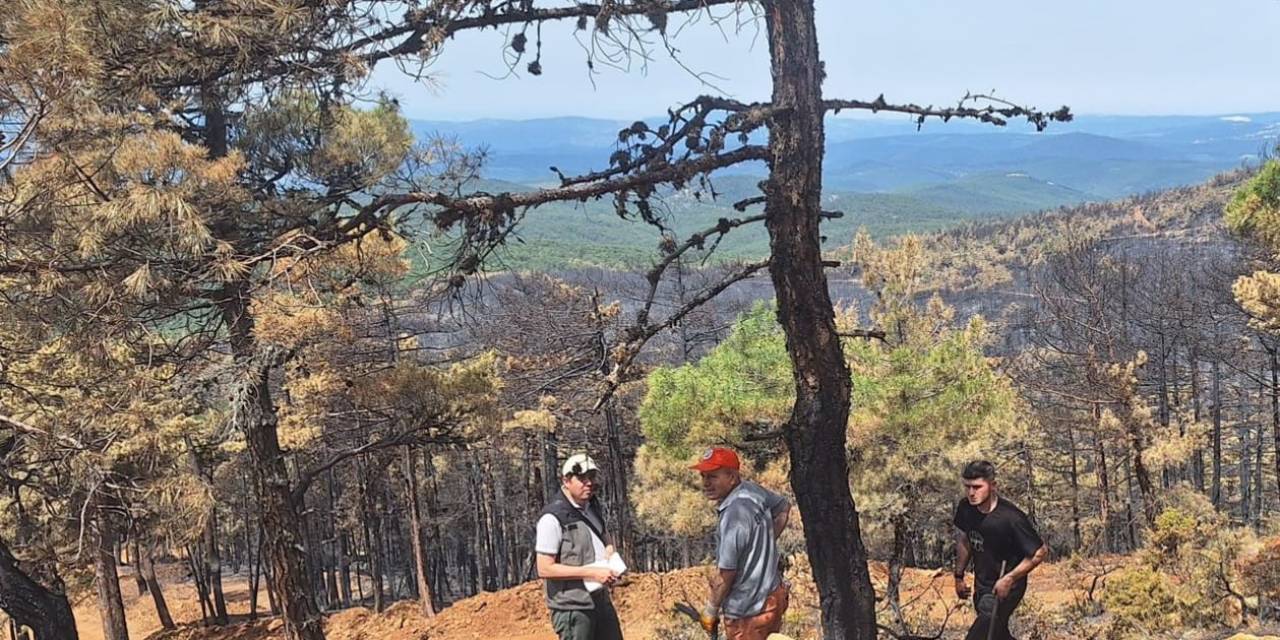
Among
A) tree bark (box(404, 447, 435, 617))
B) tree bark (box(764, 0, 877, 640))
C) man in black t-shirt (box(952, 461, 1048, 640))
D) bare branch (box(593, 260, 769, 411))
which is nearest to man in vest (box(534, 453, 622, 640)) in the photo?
bare branch (box(593, 260, 769, 411))

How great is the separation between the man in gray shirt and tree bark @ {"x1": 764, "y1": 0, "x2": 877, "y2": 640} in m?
0.21

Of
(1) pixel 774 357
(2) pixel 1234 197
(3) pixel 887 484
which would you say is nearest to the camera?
(1) pixel 774 357

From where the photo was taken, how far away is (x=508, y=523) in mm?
29453

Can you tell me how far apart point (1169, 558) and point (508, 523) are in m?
24.5

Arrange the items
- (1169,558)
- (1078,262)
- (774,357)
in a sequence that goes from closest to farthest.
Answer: (1169,558), (774,357), (1078,262)

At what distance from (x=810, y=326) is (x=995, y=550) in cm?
162

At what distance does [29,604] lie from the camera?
547 centimetres

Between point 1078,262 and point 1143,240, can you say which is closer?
point 1078,262

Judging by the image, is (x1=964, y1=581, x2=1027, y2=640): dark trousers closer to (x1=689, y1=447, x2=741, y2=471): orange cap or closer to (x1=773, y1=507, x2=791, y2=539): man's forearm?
(x1=773, y1=507, x2=791, y2=539): man's forearm

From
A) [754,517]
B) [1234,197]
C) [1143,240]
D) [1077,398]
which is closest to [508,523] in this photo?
[1077,398]

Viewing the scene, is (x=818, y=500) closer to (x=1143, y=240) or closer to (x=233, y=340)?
(x=233, y=340)

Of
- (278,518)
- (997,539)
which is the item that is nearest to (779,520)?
(997,539)

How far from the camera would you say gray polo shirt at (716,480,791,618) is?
350 cm

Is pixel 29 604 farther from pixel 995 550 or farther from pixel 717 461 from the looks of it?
pixel 995 550
